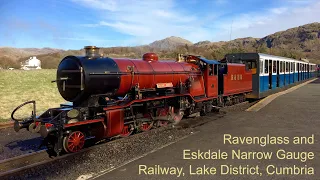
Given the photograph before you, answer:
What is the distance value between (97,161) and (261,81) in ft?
50.2

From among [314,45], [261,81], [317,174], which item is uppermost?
[314,45]

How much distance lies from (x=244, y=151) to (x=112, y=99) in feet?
13.6

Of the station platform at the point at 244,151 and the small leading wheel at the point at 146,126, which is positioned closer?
the station platform at the point at 244,151

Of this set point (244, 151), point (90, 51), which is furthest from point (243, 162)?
point (90, 51)

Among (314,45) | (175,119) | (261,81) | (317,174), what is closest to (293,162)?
(317,174)

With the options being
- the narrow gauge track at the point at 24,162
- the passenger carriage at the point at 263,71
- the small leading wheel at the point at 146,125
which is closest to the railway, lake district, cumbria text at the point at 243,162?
the narrow gauge track at the point at 24,162

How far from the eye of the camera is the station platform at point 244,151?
599 cm

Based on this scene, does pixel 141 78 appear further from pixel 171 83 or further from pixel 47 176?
pixel 47 176

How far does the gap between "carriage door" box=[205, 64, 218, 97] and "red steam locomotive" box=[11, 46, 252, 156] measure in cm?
75

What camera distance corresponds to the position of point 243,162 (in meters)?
6.69

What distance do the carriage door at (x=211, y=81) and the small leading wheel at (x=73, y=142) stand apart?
7.65 metres

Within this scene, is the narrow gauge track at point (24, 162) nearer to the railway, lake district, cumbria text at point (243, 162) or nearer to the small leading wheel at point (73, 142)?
the small leading wheel at point (73, 142)

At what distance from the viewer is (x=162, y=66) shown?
10.7m

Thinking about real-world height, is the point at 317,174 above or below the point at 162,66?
below
